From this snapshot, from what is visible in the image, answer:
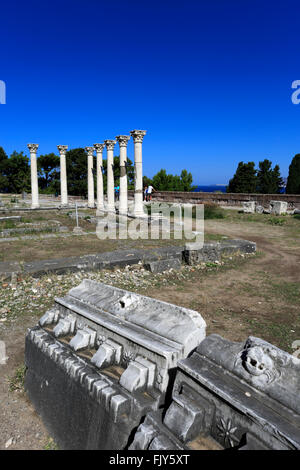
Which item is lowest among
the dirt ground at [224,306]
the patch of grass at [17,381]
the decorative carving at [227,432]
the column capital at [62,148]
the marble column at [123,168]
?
the patch of grass at [17,381]

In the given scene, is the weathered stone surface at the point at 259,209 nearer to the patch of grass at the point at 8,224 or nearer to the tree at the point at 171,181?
the patch of grass at the point at 8,224

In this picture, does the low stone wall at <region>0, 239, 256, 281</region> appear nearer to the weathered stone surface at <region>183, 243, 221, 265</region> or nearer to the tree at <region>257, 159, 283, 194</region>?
the weathered stone surface at <region>183, 243, 221, 265</region>

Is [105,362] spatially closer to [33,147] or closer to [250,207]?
[250,207]

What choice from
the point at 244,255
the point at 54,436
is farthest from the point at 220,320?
the point at 244,255

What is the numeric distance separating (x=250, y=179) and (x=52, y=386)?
3678 centimetres

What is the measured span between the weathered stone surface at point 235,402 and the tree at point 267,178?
117 feet

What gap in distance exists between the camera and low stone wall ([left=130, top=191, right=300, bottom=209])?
64.5 ft

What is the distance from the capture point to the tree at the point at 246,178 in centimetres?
3588

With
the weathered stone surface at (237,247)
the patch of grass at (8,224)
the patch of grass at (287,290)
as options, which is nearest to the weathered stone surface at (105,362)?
the patch of grass at (287,290)

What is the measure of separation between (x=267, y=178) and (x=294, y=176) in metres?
4.93

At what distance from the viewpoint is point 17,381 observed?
327cm

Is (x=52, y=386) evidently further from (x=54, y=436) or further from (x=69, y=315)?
(x=69, y=315)

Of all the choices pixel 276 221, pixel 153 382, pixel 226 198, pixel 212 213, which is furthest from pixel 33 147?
pixel 153 382

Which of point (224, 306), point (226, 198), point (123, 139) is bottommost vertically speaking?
point (224, 306)
